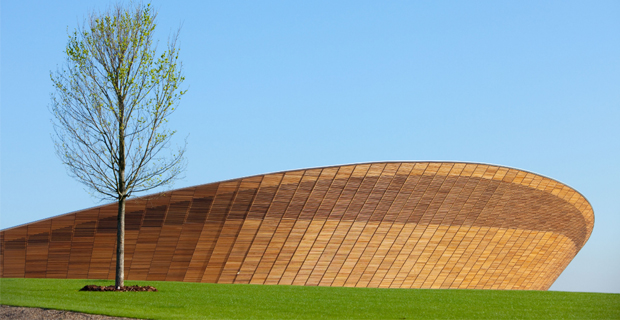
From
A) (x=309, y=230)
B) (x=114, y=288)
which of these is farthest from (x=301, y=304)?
(x=309, y=230)

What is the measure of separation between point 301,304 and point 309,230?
13.8 m

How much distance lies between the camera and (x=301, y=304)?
16266 mm

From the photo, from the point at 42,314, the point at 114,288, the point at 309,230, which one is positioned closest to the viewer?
the point at 42,314

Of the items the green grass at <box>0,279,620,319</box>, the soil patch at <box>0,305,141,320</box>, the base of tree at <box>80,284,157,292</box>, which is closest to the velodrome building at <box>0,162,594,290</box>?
the green grass at <box>0,279,620,319</box>

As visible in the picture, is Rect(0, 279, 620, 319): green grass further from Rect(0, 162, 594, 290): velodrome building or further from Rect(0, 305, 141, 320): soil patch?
Rect(0, 162, 594, 290): velodrome building

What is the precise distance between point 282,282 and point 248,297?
12.4 m

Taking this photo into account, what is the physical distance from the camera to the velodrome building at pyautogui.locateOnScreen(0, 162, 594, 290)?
28.2m

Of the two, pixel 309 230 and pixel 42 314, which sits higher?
pixel 42 314

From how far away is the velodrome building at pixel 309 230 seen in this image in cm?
2825

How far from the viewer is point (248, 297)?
17953mm

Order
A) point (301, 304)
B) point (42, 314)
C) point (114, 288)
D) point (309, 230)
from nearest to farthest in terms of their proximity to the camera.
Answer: point (42, 314), point (301, 304), point (114, 288), point (309, 230)

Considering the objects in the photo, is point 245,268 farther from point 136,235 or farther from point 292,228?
point 136,235

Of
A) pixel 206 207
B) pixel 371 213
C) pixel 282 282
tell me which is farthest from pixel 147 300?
pixel 371 213

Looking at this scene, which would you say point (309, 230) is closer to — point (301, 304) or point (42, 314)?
point (301, 304)
